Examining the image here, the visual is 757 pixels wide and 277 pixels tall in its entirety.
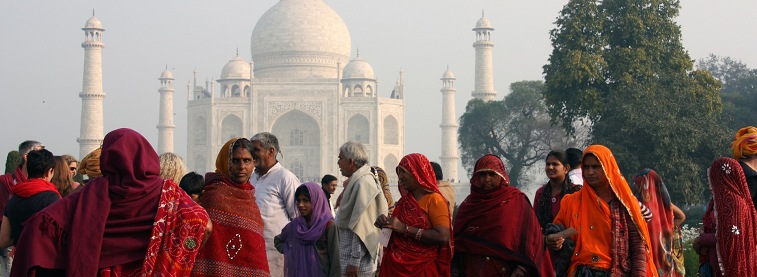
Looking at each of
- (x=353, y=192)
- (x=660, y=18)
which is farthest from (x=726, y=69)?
(x=353, y=192)

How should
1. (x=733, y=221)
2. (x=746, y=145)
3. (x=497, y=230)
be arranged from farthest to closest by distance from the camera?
(x=746, y=145), (x=497, y=230), (x=733, y=221)

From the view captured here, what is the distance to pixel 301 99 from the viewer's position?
4544 centimetres

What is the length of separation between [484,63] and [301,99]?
27.4ft

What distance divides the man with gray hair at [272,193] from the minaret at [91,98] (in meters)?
38.4

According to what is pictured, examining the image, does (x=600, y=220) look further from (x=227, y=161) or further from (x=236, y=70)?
(x=236, y=70)

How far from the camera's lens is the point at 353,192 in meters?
5.62

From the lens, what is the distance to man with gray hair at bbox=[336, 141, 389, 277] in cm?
552

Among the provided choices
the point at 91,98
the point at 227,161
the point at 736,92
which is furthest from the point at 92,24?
the point at 227,161

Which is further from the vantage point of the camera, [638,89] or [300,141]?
[300,141]

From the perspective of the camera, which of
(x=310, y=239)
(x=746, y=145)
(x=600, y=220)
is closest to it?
(x=600, y=220)

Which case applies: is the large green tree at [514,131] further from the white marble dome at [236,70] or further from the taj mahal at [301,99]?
the white marble dome at [236,70]

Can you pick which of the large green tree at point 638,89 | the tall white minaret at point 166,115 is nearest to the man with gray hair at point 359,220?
the large green tree at point 638,89

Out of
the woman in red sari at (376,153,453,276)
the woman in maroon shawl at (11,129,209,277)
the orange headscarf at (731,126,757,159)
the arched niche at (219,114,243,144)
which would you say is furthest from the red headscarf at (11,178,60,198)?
the arched niche at (219,114,243,144)

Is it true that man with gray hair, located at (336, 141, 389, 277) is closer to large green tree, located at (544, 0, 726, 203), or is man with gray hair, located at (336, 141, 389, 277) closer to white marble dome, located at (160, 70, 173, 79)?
large green tree, located at (544, 0, 726, 203)
